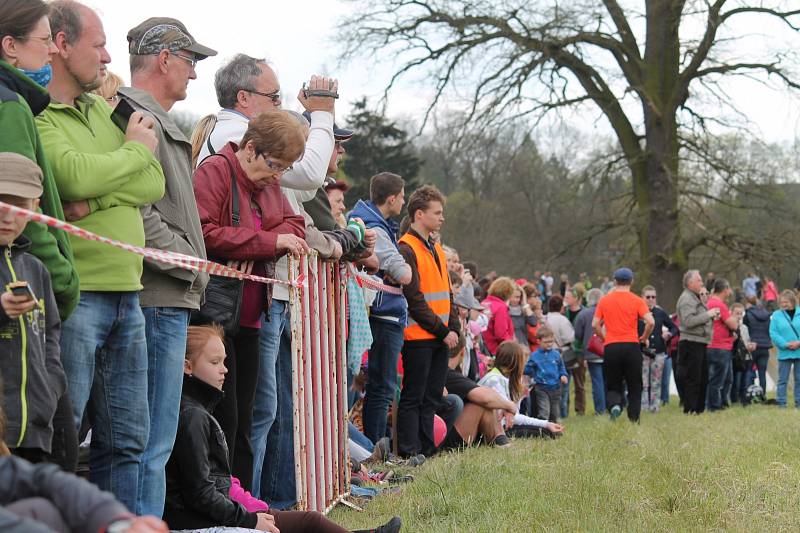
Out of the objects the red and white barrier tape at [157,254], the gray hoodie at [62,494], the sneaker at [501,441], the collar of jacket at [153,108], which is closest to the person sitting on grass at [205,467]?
the red and white barrier tape at [157,254]

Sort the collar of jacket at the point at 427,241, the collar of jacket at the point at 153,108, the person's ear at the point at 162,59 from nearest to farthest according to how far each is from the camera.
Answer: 1. the collar of jacket at the point at 153,108
2. the person's ear at the point at 162,59
3. the collar of jacket at the point at 427,241

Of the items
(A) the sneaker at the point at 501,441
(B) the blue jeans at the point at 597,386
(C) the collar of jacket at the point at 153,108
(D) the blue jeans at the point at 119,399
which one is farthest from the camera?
(B) the blue jeans at the point at 597,386

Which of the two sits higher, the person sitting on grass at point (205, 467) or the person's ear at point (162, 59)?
the person's ear at point (162, 59)

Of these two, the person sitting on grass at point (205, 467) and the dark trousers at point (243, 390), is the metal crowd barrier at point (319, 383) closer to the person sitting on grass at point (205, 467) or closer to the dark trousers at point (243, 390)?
the dark trousers at point (243, 390)

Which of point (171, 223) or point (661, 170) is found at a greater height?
point (661, 170)

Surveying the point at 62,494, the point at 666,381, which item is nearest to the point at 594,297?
the point at 666,381

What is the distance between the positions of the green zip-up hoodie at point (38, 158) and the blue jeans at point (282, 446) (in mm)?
2340

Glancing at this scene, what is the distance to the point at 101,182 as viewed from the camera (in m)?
3.95

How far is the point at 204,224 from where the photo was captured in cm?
529

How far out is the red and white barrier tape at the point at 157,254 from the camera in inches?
130

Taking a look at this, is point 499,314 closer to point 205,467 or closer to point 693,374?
point 693,374

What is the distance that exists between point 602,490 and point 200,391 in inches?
103

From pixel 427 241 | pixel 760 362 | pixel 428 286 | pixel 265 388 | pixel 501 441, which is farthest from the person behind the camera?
pixel 760 362

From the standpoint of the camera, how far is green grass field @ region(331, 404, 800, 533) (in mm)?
5438
